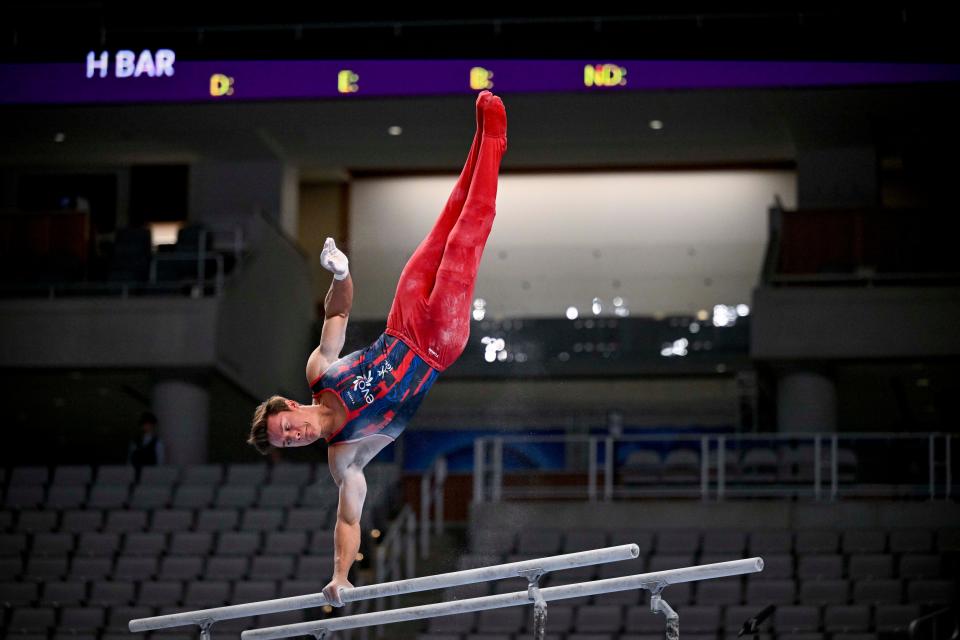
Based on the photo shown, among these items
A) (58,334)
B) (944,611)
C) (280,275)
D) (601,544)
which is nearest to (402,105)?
(280,275)

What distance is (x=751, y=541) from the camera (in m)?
12.3

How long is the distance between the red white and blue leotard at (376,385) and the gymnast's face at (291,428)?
0.18 m

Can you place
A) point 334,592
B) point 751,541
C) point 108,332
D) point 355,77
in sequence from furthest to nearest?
point 108,332 < point 355,77 < point 751,541 < point 334,592

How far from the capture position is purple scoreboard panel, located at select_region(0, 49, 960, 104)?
532 inches

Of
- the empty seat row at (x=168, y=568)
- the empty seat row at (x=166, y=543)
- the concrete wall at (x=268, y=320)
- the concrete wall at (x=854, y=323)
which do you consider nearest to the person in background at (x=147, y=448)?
the concrete wall at (x=268, y=320)

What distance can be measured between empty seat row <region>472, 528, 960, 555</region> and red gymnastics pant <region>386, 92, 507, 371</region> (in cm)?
604

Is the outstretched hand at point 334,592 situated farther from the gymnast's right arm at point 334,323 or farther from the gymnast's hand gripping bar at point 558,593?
the gymnast's right arm at point 334,323

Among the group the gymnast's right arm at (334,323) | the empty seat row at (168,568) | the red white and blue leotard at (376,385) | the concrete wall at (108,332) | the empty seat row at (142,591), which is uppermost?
the concrete wall at (108,332)

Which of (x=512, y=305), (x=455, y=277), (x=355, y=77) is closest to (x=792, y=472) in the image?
(x=512, y=305)

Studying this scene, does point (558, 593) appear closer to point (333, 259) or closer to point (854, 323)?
point (333, 259)

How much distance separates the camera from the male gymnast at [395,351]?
6.31m

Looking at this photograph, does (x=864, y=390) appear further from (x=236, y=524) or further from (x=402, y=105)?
(x=236, y=524)

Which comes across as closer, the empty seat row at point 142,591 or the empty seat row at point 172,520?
the empty seat row at point 142,591

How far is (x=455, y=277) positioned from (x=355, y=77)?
305 inches
